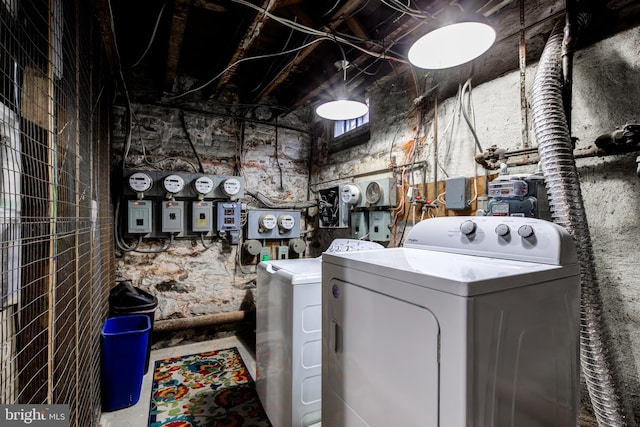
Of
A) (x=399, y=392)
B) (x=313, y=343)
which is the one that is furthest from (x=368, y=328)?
(x=313, y=343)

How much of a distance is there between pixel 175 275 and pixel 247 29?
2.47m

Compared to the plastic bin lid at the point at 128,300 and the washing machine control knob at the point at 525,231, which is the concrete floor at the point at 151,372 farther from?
the washing machine control knob at the point at 525,231

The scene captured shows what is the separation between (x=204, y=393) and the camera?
2.36m

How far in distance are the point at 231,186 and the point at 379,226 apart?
5.47 ft

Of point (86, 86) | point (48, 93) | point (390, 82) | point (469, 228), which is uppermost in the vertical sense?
point (390, 82)

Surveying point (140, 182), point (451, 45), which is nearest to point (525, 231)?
point (451, 45)

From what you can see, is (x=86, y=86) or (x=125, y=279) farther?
(x=125, y=279)

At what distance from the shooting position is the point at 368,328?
3.64 ft

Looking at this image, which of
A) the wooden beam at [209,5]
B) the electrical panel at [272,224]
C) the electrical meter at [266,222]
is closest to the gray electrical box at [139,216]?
the electrical panel at [272,224]

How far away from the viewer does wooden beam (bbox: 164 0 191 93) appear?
1832 mm

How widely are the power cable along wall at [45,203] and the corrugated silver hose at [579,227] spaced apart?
72.4 inches

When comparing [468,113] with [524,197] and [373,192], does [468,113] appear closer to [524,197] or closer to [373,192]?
[524,197]

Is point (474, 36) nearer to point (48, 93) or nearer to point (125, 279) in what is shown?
point (48, 93)
